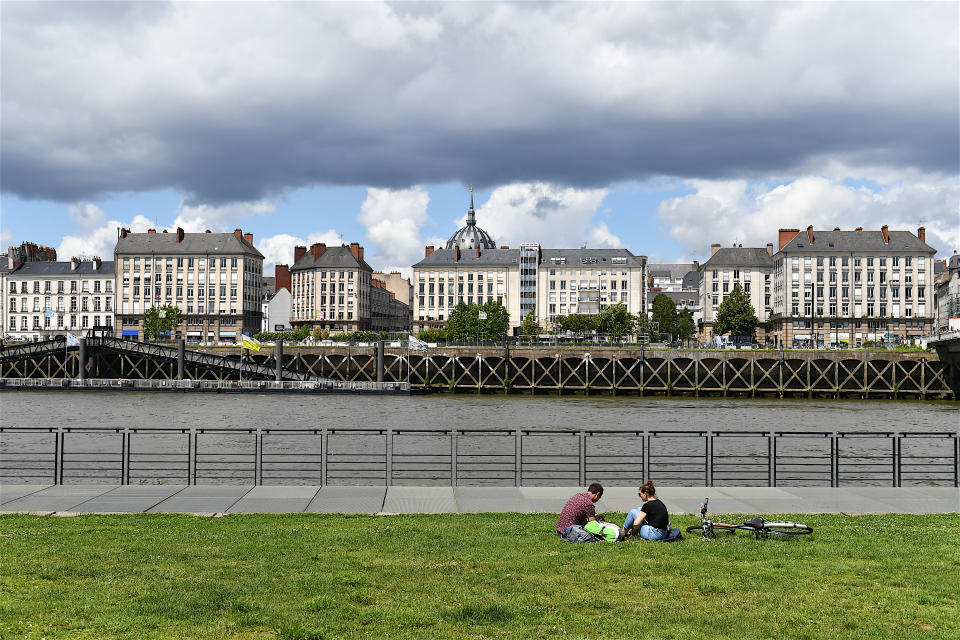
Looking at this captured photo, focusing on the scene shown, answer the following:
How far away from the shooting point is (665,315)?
5861 inches

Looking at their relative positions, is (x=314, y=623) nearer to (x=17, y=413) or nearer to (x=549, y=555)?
(x=549, y=555)

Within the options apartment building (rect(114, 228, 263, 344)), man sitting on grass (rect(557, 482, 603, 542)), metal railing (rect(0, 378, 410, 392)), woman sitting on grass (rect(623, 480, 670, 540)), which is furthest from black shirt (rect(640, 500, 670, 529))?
apartment building (rect(114, 228, 263, 344))

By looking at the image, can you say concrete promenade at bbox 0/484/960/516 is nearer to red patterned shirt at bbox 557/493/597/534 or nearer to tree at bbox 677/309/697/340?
red patterned shirt at bbox 557/493/597/534

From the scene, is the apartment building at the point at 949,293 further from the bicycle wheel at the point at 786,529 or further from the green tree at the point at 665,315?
the bicycle wheel at the point at 786,529

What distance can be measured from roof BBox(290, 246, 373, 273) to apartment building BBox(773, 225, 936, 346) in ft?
245

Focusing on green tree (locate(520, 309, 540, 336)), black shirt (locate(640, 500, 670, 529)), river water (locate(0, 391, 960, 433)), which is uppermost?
green tree (locate(520, 309, 540, 336))

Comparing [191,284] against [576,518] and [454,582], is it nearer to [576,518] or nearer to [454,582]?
[576,518]

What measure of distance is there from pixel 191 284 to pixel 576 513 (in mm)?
142102

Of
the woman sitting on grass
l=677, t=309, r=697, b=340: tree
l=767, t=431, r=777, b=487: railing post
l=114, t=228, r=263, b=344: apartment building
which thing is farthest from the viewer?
l=677, t=309, r=697, b=340: tree

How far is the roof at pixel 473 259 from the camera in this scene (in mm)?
156125

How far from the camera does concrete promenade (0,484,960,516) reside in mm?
14961

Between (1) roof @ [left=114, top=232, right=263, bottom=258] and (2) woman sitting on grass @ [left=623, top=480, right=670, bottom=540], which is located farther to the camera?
(1) roof @ [left=114, top=232, right=263, bottom=258]

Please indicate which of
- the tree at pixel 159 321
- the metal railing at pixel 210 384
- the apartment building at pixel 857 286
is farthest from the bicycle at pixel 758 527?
the tree at pixel 159 321

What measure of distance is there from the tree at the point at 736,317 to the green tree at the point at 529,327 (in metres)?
29.3
